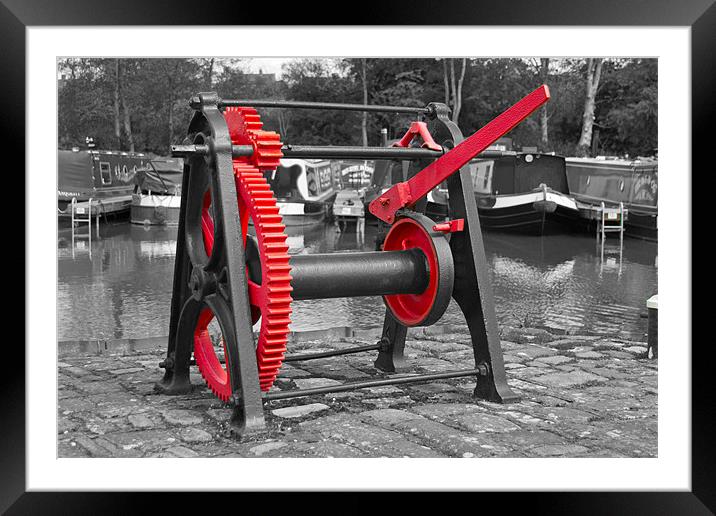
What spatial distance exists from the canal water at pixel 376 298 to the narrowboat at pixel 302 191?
135 inches

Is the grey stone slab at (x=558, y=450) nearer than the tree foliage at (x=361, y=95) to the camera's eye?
Yes

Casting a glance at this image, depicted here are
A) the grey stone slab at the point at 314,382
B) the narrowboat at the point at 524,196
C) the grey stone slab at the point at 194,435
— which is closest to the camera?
the grey stone slab at the point at 194,435

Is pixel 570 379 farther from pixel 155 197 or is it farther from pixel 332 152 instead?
pixel 155 197

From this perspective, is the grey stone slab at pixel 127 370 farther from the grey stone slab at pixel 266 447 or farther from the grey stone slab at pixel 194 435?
the grey stone slab at pixel 266 447

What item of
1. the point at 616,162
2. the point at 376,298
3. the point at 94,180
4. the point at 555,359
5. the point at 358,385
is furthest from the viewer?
the point at 94,180

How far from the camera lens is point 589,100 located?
1156 inches

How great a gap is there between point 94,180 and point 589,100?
1779 centimetres

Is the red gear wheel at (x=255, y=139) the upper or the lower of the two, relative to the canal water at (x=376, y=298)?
upper

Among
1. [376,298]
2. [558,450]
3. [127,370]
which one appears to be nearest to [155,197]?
[376,298]

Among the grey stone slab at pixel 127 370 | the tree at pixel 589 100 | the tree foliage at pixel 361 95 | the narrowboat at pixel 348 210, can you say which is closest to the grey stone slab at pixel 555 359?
the grey stone slab at pixel 127 370

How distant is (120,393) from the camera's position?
5512 millimetres

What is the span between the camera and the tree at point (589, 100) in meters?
28.9

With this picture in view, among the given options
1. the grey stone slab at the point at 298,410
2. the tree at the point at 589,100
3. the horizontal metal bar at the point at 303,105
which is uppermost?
the tree at the point at 589,100

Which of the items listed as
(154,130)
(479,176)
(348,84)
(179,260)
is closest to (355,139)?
(348,84)
